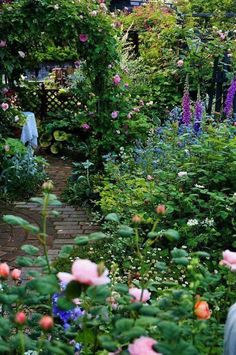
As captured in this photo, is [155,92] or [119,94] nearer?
[119,94]

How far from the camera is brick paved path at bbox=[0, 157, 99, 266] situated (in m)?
4.44

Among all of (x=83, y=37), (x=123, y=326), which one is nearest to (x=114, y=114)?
(x=83, y=37)

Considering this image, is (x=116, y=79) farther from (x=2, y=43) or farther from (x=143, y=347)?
(x=143, y=347)

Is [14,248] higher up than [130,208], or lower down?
lower down

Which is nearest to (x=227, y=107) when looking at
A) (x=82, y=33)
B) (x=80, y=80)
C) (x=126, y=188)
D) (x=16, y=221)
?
(x=126, y=188)

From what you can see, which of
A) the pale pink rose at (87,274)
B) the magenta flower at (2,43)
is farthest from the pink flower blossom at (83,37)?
the pale pink rose at (87,274)

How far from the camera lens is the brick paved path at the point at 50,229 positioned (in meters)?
4.44

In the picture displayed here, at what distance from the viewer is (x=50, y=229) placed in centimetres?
499

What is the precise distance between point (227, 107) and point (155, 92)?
9.30ft

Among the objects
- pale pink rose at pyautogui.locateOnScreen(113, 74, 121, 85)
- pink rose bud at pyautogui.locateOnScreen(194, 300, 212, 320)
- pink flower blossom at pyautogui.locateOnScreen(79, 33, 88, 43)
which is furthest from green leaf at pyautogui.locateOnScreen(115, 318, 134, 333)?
pale pink rose at pyautogui.locateOnScreen(113, 74, 121, 85)

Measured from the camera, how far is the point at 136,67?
8281mm

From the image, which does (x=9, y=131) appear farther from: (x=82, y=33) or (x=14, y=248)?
(x=14, y=248)

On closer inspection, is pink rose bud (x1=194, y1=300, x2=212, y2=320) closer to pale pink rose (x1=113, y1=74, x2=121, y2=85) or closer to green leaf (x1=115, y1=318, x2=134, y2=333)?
green leaf (x1=115, y1=318, x2=134, y2=333)

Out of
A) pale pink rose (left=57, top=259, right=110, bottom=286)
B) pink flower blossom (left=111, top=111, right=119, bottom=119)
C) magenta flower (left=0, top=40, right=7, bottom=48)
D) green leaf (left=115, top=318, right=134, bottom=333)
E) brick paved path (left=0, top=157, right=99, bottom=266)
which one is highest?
magenta flower (left=0, top=40, right=7, bottom=48)
